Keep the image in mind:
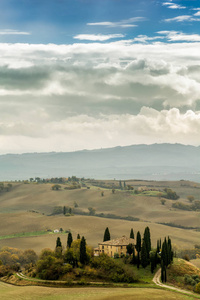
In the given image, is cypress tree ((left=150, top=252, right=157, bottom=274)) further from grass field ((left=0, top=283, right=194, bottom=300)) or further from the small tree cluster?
grass field ((left=0, top=283, right=194, bottom=300))

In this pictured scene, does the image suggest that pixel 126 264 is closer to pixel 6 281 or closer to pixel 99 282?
pixel 99 282

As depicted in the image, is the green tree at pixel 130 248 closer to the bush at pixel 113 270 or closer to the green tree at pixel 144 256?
the green tree at pixel 144 256

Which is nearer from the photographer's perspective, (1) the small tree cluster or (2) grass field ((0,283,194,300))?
(2) grass field ((0,283,194,300))

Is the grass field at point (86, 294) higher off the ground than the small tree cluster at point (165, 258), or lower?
lower

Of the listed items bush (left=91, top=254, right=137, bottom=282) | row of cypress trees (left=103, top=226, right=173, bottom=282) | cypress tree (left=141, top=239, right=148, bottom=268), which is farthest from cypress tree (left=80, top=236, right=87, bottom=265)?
cypress tree (left=141, top=239, right=148, bottom=268)

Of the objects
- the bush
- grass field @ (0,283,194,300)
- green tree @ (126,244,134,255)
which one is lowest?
grass field @ (0,283,194,300)

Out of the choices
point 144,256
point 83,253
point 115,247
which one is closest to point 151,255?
point 144,256

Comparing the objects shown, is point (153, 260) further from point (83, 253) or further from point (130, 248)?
point (83, 253)

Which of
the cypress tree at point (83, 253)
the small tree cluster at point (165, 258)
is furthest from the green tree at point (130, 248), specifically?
the cypress tree at point (83, 253)

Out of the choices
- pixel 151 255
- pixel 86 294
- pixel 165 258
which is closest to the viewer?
pixel 86 294

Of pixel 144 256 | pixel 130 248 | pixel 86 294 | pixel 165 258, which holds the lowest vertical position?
pixel 86 294

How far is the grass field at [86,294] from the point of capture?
7962 centimetres

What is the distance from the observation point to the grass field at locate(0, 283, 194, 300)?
3135 inches

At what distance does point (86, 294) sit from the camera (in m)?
84.6
